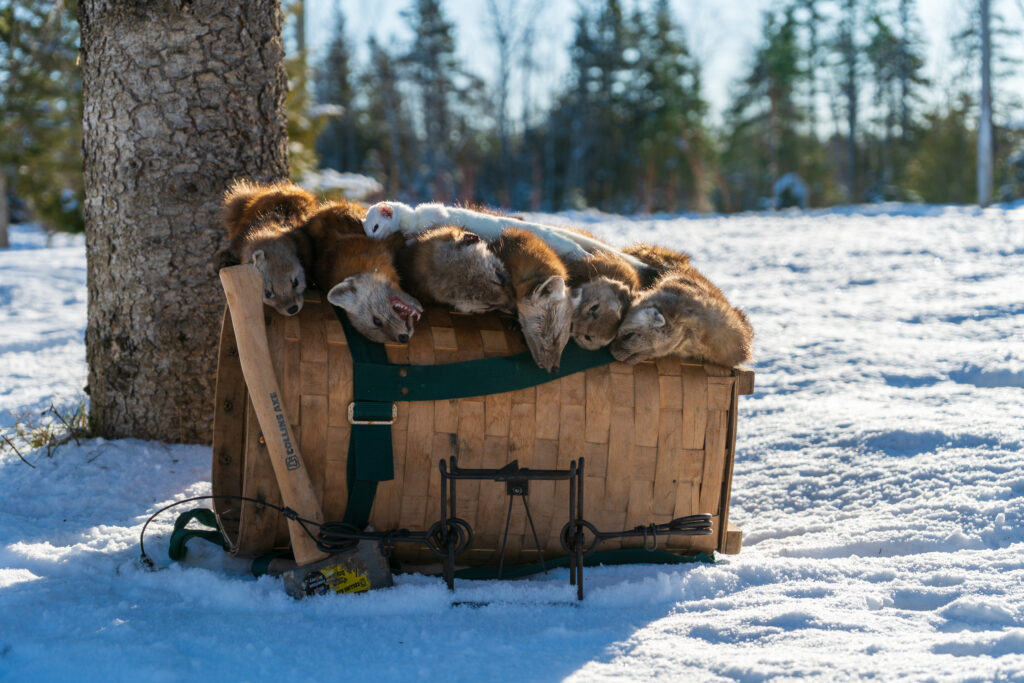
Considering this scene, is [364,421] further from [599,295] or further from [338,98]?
[338,98]

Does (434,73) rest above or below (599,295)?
above

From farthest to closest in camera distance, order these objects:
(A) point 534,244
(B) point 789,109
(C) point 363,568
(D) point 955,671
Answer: (B) point 789,109, (A) point 534,244, (C) point 363,568, (D) point 955,671

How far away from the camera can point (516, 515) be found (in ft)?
9.20

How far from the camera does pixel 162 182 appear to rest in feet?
12.1

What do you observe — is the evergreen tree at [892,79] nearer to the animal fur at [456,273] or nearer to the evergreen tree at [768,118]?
the evergreen tree at [768,118]

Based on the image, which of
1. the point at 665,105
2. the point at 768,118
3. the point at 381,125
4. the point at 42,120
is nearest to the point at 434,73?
the point at 381,125

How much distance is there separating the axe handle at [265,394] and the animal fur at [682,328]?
46.1 inches

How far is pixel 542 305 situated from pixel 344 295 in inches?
26.4

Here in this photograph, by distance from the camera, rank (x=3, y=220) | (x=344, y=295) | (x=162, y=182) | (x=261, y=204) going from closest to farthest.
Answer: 1. (x=344, y=295)
2. (x=261, y=204)
3. (x=162, y=182)
4. (x=3, y=220)

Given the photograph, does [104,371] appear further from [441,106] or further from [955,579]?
[441,106]

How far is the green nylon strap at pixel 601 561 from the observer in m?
2.72

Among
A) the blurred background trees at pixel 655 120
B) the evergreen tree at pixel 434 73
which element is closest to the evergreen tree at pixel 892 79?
the blurred background trees at pixel 655 120

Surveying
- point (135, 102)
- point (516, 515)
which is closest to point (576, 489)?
point (516, 515)

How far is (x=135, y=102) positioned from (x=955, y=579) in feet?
12.6
